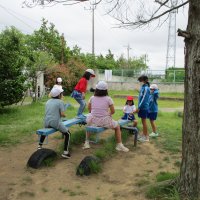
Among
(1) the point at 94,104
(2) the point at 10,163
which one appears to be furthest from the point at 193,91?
(2) the point at 10,163

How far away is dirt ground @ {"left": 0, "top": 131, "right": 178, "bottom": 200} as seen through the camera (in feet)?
16.7

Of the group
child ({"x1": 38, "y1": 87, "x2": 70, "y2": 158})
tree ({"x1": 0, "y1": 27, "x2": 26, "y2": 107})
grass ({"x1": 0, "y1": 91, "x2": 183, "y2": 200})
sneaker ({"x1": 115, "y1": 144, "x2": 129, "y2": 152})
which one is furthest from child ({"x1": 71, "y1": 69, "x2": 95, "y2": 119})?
tree ({"x1": 0, "y1": 27, "x2": 26, "y2": 107})

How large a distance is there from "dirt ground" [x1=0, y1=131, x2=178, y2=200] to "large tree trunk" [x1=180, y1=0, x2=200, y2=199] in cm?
72

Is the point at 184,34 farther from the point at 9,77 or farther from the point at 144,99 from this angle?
the point at 9,77

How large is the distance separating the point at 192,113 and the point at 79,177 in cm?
221

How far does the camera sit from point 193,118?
4.67 meters

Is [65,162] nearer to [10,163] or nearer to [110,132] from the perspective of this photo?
[10,163]

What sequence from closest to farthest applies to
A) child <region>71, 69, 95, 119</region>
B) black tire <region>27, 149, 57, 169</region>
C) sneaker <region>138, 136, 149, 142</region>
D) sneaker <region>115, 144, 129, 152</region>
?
black tire <region>27, 149, 57, 169</region> < sneaker <region>115, 144, 129, 152</region> < sneaker <region>138, 136, 149, 142</region> < child <region>71, 69, 95, 119</region>

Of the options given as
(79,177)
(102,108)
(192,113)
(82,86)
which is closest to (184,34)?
(192,113)

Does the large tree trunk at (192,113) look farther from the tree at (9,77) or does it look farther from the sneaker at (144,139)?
the tree at (9,77)

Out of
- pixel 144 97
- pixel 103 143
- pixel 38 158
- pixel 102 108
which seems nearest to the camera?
pixel 38 158

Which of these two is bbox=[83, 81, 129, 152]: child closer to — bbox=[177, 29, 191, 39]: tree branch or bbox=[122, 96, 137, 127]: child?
bbox=[122, 96, 137, 127]: child

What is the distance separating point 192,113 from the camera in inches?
184

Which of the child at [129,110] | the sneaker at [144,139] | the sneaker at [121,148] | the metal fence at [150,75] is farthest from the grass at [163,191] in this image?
the metal fence at [150,75]
